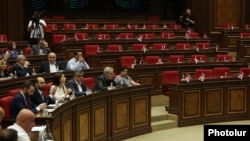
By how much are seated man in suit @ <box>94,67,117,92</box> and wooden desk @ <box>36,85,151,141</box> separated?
0.66ft

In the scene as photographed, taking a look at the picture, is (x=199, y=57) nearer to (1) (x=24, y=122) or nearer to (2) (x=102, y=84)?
(2) (x=102, y=84)

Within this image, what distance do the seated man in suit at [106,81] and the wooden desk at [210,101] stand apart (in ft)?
6.32

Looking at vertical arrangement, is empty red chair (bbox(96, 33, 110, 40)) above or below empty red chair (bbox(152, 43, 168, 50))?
above

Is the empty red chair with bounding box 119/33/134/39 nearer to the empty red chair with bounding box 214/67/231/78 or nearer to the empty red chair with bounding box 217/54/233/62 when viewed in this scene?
the empty red chair with bounding box 217/54/233/62

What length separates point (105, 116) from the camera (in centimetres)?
874

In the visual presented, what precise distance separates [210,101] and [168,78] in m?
1.09

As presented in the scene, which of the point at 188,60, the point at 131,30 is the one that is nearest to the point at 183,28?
the point at 131,30

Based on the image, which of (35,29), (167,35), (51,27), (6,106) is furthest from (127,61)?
(6,106)

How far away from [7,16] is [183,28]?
19.1ft

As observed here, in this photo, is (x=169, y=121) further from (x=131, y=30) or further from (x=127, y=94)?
(x=131, y=30)

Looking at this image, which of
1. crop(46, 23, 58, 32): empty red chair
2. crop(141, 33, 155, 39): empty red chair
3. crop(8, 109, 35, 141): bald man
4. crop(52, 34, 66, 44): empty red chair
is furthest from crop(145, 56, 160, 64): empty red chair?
crop(8, 109, 35, 141): bald man

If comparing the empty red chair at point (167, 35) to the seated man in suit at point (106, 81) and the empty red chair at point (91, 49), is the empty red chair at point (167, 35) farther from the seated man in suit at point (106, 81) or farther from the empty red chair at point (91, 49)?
the seated man in suit at point (106, 81)

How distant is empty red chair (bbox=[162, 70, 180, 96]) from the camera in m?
11.2

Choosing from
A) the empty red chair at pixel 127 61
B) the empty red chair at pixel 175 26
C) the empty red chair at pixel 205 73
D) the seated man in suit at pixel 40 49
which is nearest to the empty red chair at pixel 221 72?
the empty red chair at pixel 205 73
